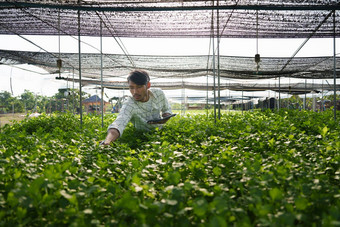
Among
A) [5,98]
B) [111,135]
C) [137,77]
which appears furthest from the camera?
[5,98]

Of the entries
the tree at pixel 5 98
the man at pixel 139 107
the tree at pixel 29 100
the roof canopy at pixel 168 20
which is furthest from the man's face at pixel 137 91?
the tree at pixel 29 100

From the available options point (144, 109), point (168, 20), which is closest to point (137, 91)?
point (144, 109)

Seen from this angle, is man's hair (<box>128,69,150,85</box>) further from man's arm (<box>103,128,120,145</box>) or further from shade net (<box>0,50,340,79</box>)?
shade net (<box>0,50,340,79</box>)

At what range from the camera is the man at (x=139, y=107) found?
304 cm

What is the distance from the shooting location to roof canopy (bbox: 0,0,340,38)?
4.56 meters

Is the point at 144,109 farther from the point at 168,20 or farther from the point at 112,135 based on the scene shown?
the point at 168,20

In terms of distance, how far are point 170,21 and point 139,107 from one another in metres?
2.48

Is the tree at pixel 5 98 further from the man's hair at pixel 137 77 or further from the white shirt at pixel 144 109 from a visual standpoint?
the man's hair at pixel 137 77

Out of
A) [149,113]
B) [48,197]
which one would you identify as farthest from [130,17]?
[48,197]

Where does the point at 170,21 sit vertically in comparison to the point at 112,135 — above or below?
above

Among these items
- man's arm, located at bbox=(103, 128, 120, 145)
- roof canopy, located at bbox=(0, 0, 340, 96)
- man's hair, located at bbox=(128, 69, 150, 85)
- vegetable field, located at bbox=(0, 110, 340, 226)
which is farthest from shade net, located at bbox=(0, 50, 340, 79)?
vegetable field, located at bbox=(0, 110, 340, 226)

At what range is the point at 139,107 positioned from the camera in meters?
3.89

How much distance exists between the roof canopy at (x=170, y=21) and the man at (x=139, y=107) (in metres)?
1.37

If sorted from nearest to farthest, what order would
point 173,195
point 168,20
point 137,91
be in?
point 173,195 → point 137,91 → point 168,20
